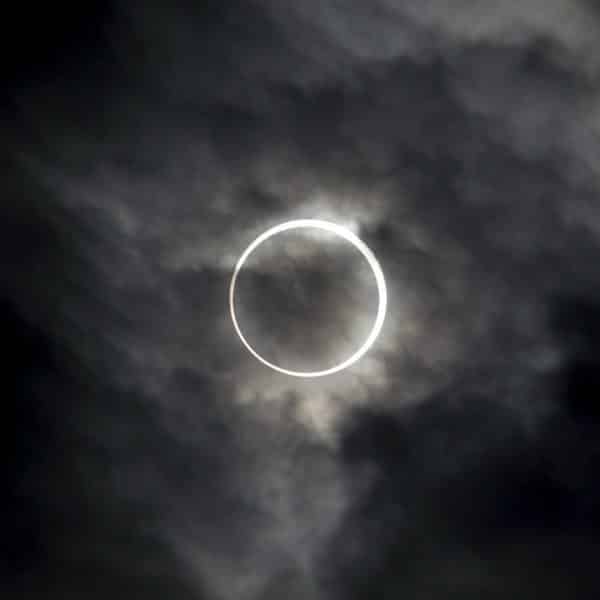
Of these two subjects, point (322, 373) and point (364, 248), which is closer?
point (364, 248)

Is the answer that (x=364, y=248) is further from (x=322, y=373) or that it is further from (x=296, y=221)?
(x=322, y=373)

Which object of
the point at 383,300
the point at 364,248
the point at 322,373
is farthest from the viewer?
the point at 322,373

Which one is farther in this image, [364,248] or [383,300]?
[383,300]

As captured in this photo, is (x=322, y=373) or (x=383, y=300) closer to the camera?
(x=383, y=300)

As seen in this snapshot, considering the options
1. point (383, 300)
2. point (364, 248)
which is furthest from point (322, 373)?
point (364, 248)

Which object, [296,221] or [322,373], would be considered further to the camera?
[322,373]

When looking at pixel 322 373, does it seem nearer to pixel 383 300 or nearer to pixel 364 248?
pixel 383 300

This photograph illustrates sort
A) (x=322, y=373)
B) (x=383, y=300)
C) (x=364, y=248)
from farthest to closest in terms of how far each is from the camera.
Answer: (x=322, y=373), (x=383, y=300), (x=364, y=248)
